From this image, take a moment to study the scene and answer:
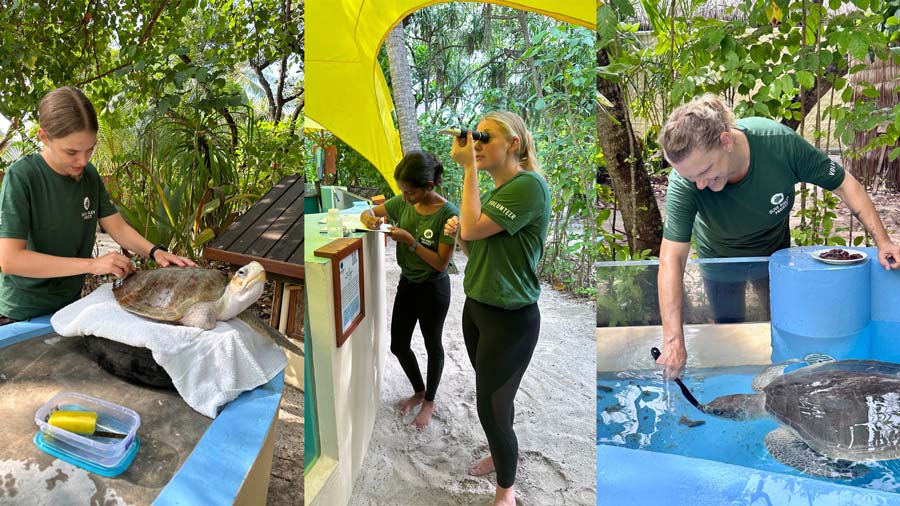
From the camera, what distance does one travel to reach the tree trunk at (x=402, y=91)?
98 cm

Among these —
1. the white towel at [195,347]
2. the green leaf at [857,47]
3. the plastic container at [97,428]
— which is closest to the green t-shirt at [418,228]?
the white towel at [195,347]

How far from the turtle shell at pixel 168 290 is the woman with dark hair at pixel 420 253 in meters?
0.45

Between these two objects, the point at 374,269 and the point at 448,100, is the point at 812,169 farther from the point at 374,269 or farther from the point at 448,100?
the point at 374,269

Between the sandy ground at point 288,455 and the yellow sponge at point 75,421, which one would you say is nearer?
the yellow sponge at point 75,421

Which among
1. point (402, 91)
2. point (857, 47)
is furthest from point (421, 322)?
point (857, 47)

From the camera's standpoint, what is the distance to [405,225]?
3.23 ft

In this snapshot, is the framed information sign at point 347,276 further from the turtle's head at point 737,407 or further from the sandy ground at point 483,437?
the turtle's head at point 737,407

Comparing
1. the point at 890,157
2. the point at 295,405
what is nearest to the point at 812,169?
the point at 890,157

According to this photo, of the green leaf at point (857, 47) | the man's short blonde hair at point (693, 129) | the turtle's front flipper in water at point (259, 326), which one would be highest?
the green leaf at point (857, 47)

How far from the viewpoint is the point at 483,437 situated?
3.63 ft

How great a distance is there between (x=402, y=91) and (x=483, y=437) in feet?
2.00

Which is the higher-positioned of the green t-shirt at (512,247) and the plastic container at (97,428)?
the green t-shirt at (512,247)

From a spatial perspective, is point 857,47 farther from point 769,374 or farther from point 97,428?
point 97,428

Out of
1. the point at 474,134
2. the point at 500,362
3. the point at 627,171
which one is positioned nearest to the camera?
the point at 474,134
